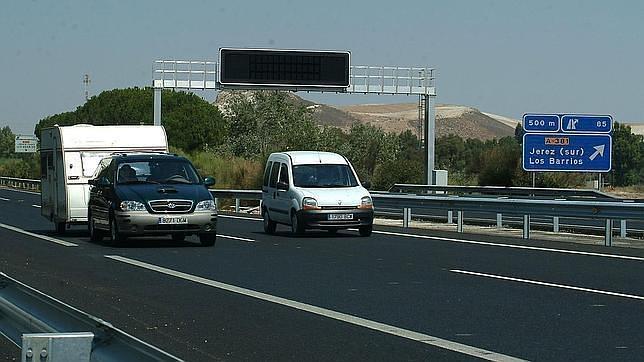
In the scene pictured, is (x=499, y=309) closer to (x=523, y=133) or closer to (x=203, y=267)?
(x=203, y=267)

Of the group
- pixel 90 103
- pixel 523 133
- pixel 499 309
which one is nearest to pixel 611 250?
pixel 499 309

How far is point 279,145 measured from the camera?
2665 inches

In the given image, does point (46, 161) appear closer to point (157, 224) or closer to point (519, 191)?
point (157, 224)

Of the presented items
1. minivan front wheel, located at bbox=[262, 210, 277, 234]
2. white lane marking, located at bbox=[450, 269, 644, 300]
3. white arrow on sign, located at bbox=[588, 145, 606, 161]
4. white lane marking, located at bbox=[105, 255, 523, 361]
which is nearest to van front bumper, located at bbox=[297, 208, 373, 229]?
minivan front wheel, located at bbox=[262, 210, 277, 234]

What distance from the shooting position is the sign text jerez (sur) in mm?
34094

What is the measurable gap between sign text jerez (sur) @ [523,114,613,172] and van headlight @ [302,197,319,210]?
10.9 meters

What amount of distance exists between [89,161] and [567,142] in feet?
45.5

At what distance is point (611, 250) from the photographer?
70.6 feet

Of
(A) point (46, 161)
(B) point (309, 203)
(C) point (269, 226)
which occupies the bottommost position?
(C) point (269, 226)

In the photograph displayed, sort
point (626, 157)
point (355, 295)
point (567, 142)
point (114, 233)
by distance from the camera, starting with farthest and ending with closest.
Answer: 1. point (626, 157)
2. point (567, 142)
3. point (114, 233)
4. point (355, 295)

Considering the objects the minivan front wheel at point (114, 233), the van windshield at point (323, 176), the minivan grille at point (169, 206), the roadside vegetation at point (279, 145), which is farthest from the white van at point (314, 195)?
the roadside vegetation at point (279, 145)

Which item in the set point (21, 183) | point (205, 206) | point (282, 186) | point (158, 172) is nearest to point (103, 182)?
point (158, 172)

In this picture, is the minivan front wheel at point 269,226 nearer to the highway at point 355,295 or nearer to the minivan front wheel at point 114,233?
the highway at point 355,295

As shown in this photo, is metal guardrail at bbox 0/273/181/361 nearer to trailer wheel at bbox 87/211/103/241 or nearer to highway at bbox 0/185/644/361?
highway at bbox 0/185/644/361
